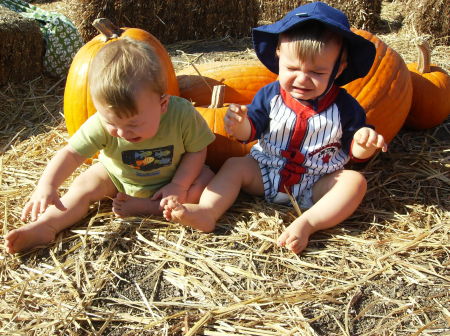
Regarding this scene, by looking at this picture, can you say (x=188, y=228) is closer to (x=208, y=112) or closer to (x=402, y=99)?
(x=208, y=112)

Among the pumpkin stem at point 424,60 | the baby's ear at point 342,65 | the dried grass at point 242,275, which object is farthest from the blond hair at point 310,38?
the pumpkin stem at point 424,60

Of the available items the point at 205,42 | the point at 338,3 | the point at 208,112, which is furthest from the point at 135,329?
the point at 338,3

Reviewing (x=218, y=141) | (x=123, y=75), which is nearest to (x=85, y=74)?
(x=218, y=141)

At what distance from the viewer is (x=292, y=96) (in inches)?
110

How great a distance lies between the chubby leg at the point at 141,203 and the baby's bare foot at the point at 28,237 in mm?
356

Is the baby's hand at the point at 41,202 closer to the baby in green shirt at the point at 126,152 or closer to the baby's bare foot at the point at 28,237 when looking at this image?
the baby in green shirt at the point at 126,152

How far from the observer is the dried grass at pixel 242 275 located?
2.11 m

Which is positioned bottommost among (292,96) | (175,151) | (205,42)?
(205,42)

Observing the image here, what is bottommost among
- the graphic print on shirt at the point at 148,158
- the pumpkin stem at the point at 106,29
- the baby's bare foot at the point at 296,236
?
the baby's bare foot at the point at 296,236

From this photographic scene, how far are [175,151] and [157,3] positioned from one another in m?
4.22

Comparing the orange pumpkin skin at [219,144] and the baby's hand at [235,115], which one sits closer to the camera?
the baby's hand at [235,115]

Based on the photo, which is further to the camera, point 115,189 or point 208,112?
point 208,112

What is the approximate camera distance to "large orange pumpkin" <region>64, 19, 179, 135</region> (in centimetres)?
324

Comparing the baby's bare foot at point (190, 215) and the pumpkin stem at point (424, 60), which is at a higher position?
the pumpkin stem at point (424, 60)
